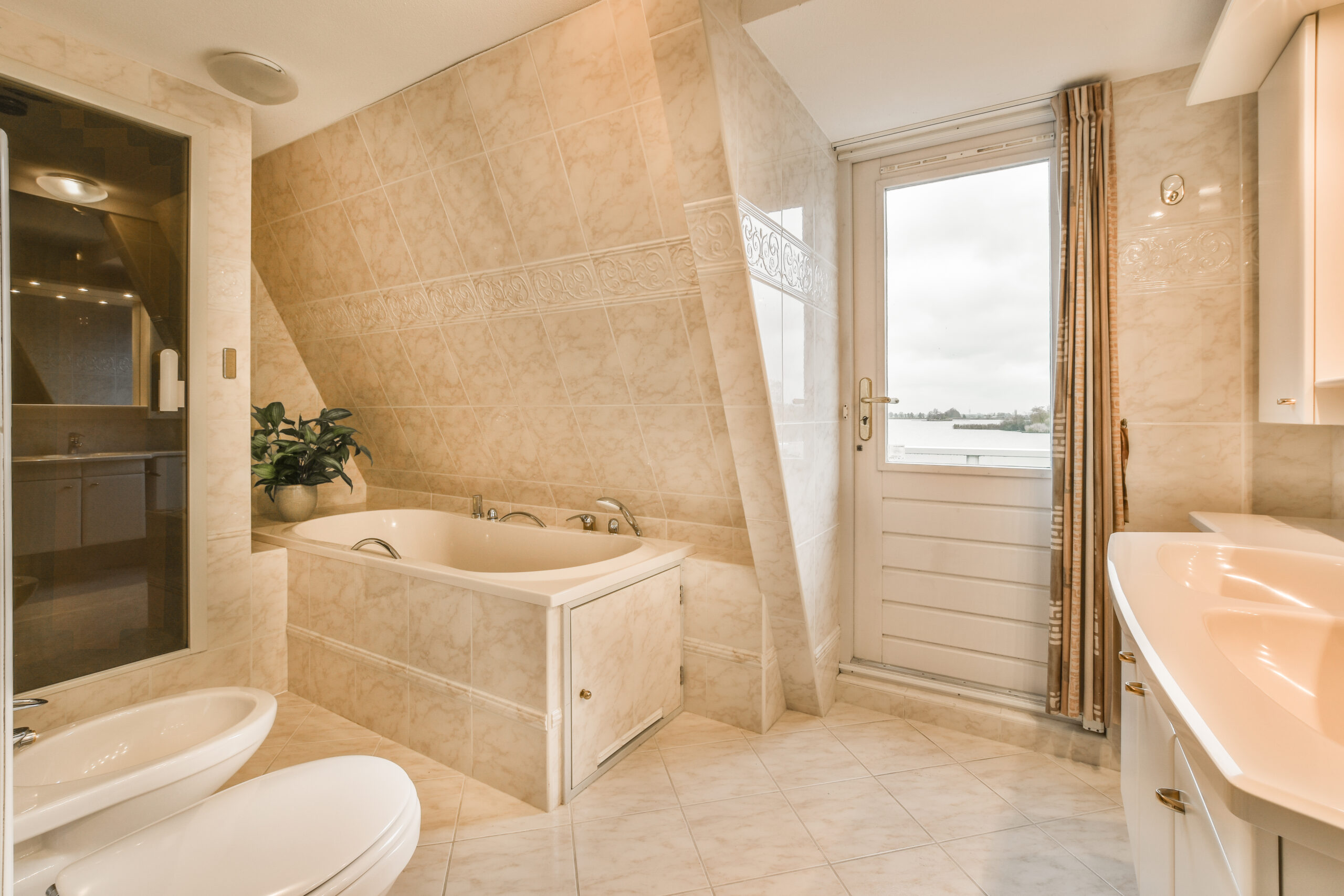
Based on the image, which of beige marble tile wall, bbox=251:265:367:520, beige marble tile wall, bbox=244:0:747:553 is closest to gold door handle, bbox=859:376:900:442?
beige marble tile wall, bbox=244:0:747:553

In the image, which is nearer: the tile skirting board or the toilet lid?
the toilet lid

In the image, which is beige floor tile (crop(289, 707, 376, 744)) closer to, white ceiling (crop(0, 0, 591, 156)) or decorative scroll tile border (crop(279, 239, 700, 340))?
decorative scroll tile border (crop(279, 239, 700, 340))

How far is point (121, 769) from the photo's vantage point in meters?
1.38

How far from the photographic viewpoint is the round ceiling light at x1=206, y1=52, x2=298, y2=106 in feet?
6.84

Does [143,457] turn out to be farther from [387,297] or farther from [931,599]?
[931,599]

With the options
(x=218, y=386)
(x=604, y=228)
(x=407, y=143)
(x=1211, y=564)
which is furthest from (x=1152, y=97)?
(x=218, y=386)

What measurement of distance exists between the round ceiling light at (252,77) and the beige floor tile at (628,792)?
8.41ft

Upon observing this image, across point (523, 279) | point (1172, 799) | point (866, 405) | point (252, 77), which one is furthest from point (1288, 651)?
point (252, 77)

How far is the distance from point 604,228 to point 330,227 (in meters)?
1.48

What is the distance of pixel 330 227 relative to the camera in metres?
2.88

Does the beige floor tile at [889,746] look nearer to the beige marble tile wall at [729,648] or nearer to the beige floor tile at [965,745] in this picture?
the beige floor tile at [965,745]

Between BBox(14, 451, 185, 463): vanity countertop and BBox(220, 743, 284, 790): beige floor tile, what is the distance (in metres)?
1.08

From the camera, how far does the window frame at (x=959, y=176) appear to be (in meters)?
2.20

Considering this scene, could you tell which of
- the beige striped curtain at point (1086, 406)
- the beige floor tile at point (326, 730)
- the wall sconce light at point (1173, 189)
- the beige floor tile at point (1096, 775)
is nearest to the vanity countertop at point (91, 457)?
the beige floor tile at point (326, 730)
